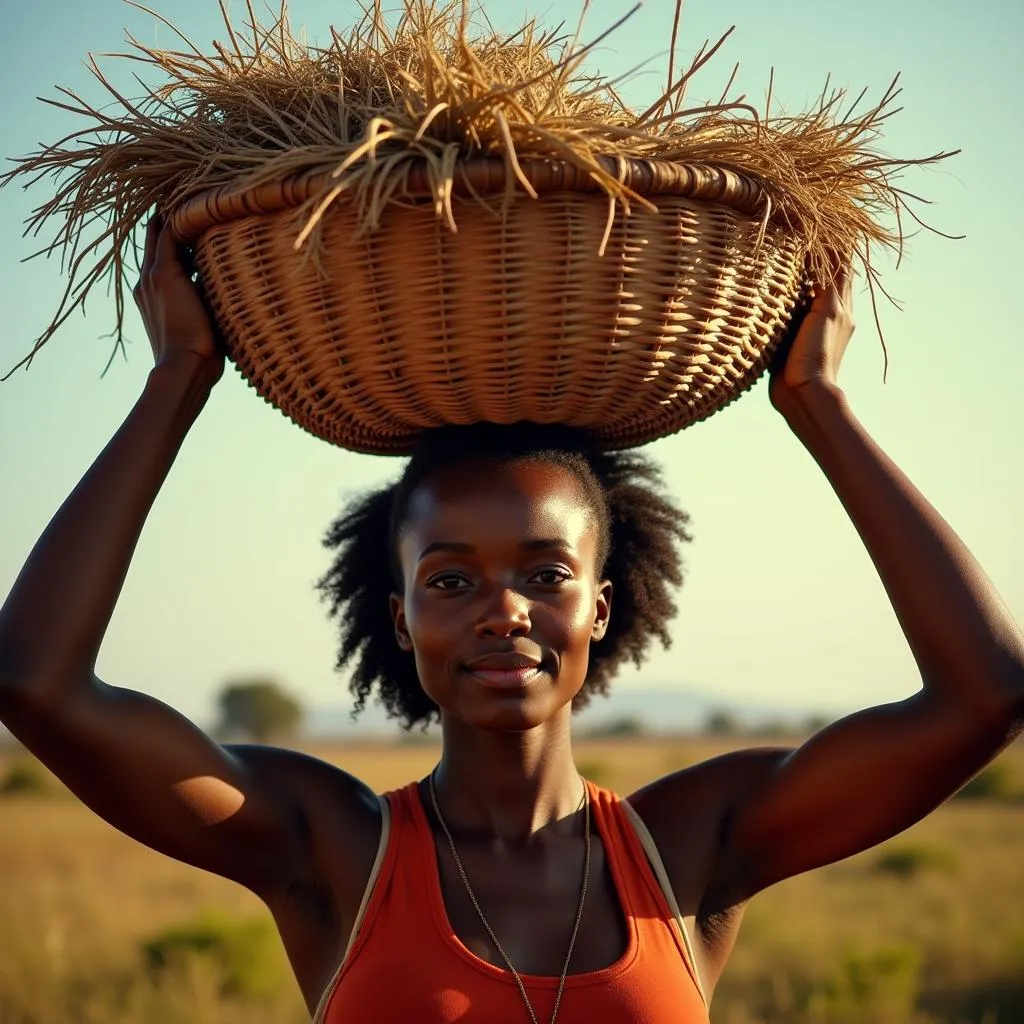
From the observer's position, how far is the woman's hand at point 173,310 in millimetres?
2809

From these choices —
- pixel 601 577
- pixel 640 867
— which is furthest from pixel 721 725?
pixel 640 867

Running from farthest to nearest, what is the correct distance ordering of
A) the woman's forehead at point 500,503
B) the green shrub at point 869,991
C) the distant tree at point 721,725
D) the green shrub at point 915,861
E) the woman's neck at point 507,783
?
the distant tree at point 721,725
the green shrub at point 915,861
the green shrub at point 869,991
the woman's neck at point 507,783
the woman's forehead at point 500,503

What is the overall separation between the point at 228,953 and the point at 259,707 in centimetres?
4395

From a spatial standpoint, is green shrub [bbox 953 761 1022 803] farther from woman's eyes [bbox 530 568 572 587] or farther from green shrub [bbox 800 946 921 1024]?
Answer: woman's eyes [bbox 530 568 572 587]

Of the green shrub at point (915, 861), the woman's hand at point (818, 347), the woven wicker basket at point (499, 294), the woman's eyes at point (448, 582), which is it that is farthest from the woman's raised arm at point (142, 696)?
the green shrub at point (915, 861)

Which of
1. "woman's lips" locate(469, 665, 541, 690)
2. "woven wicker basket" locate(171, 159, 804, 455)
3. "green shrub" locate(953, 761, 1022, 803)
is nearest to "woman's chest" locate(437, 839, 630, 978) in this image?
"woman's lips" locate(469, 665, 541, 690)

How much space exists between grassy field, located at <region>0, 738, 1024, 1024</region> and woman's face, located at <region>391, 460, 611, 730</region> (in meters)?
6.36

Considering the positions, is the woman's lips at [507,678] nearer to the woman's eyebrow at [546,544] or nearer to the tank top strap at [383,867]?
the woman's eyebrow at [546,544]

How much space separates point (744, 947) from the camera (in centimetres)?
1164

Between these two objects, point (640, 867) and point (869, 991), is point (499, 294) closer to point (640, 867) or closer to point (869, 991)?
point (640, 867)

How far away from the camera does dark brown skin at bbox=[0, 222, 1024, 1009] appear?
8.82 ft

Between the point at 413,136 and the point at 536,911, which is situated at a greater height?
the point at 413,136

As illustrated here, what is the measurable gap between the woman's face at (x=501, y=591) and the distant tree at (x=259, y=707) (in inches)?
2016

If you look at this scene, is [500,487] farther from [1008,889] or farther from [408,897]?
[1008,889]
